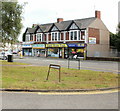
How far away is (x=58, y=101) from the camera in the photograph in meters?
6.65

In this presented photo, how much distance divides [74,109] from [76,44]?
1360 inches

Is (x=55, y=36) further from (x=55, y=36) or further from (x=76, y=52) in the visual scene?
(x=76, y=52)

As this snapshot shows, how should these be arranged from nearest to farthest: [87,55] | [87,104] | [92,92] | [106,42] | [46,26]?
[87,104] → [92,92] → [87,55] → [106,42] → [46,26]

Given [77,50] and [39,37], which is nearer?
[77,50]

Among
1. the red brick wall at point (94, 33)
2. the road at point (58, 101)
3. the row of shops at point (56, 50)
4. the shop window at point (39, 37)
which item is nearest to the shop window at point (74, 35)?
the row of shops at point (56, 50)

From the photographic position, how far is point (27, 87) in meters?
8.52

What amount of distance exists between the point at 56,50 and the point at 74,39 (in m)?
5.92

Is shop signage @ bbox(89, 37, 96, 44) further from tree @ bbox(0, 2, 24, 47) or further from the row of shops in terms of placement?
tree @ bbox(0, 2, 24, 47)

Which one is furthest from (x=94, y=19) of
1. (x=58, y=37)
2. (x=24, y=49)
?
(x=24, y=49)

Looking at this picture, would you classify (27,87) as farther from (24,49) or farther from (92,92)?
(24,49)

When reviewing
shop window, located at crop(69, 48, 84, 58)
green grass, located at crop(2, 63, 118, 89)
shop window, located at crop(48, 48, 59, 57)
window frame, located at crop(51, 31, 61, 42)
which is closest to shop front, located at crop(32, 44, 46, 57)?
shop window, located at crop(48, 48, 59, 57)

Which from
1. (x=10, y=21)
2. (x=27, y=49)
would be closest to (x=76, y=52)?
(x=27, y=49)

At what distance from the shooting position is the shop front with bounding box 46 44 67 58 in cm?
4300

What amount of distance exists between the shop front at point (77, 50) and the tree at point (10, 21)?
23.6 meters
